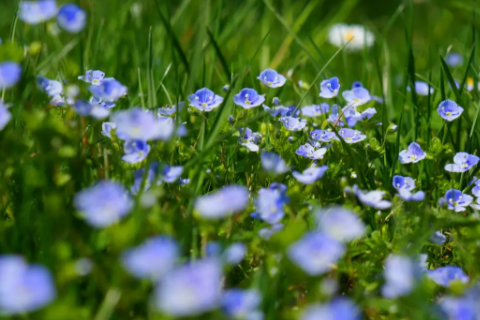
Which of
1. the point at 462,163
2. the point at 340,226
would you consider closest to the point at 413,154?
the point at 462,163

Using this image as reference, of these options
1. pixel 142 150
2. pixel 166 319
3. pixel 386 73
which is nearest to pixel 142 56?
pixel 386 73

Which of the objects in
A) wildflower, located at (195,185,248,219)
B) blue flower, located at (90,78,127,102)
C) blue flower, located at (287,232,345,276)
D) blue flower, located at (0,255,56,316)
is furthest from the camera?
blue flower, located at (90,78,127,102)

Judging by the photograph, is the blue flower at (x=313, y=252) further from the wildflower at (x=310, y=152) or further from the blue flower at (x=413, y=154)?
the blue flower at (x=413, y=154)

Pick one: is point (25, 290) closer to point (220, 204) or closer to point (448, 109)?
point (220, 204)

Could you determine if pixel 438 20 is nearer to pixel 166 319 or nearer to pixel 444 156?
pixel 444 156

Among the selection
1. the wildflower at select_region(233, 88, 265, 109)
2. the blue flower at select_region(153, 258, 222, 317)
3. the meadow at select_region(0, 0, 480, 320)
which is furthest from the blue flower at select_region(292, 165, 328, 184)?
the blue flower at select_region(153, 258, 222, 317)

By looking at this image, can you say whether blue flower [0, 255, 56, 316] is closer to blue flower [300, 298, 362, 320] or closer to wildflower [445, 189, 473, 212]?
blue flower [300, 298, 362, 320]

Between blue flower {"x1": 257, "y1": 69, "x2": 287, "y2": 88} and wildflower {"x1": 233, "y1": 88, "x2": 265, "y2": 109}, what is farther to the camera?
blue flower {"x1": 257, "y1": 69, "x2": 287, "y2": 88}
